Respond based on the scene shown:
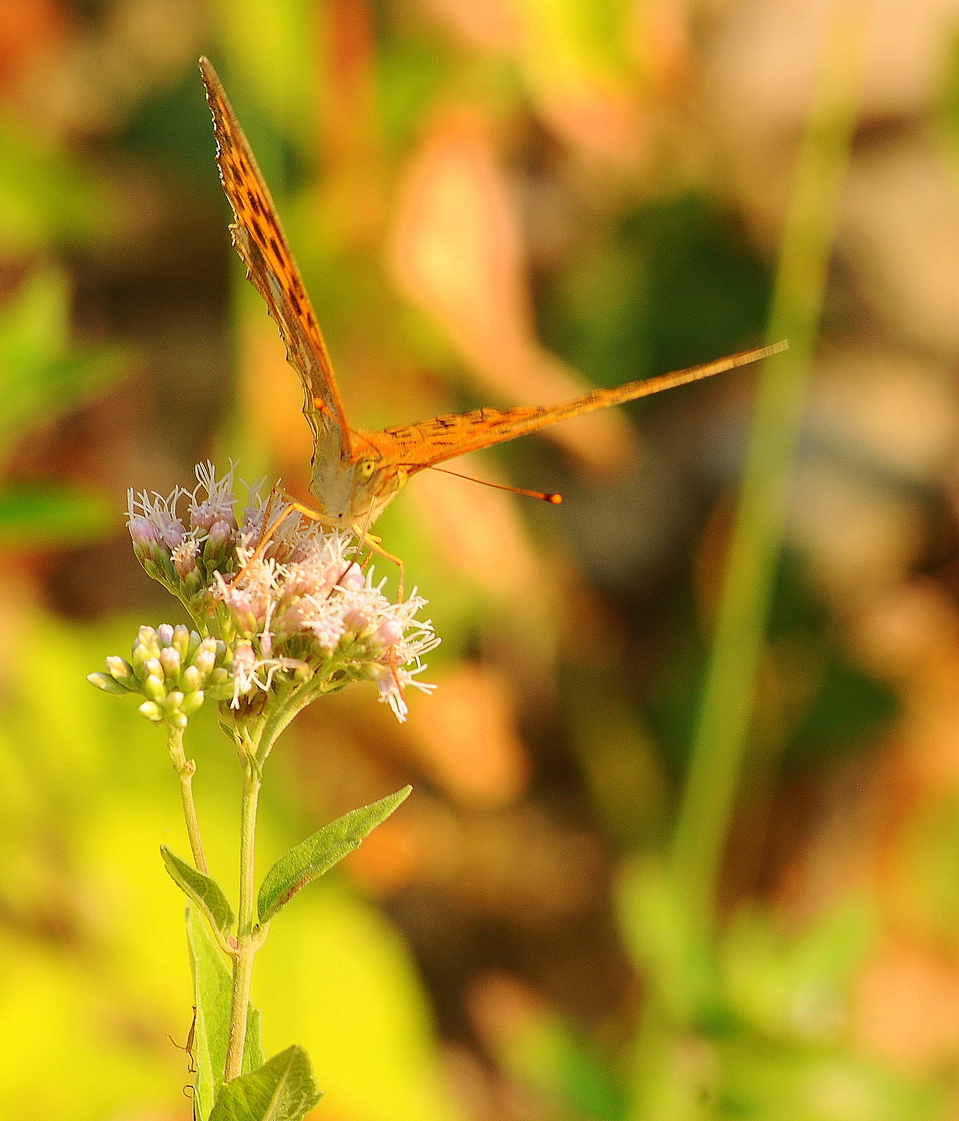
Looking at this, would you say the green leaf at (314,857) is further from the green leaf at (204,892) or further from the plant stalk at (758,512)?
the plant stalk at (758,512)

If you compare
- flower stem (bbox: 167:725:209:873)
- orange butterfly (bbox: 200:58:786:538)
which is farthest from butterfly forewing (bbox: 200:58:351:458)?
flower stem (bbox: 167:725:209:873)

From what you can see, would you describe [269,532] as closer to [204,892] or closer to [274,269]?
[274,269]

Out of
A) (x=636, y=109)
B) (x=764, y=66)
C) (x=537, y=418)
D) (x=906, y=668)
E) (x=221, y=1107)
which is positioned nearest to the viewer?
(x=221, y=1107)

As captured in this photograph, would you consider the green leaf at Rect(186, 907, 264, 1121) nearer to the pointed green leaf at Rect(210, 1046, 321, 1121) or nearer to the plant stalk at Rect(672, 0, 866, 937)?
the pointed green leaf at Rect(210, 1046, 321, 1121)

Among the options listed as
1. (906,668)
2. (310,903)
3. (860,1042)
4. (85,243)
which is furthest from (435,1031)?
(85,243)

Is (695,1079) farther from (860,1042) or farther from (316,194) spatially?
(316,194)
